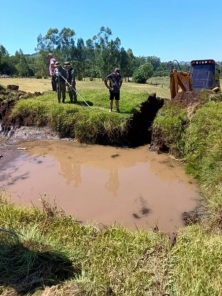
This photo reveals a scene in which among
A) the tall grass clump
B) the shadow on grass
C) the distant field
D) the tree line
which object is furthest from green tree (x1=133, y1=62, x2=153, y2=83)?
the shadow on grass

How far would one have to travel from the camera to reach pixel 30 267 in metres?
3.73

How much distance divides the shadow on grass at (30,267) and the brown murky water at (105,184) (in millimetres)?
2077

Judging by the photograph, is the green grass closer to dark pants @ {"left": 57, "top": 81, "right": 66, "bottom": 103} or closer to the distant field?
dark pants @ {"left": 57, "top": 81, "right": 66, "bottom": 103}

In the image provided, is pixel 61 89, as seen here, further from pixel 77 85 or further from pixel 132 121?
pixel 77 85

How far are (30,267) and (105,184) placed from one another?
427cm

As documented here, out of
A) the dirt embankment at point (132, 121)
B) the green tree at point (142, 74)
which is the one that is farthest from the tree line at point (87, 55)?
the dirt embankment at point (132, 121)

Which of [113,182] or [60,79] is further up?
[60,79]

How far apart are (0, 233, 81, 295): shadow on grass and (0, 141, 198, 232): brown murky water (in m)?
2.08

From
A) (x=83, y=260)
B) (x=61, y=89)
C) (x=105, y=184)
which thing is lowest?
(x=105, y=184)

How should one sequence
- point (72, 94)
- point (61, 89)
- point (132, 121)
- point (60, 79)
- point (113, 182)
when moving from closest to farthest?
point (113, 182), point (132, 121), point (60, 79), point (61, 89), point (72, 94)

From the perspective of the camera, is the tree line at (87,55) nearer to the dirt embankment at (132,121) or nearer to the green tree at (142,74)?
the green tree at (142,74)

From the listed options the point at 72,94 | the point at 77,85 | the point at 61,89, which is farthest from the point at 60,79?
the point at 77,85

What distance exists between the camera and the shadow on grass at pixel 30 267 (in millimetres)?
3547

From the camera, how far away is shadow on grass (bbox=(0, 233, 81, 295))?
11.6 ft
